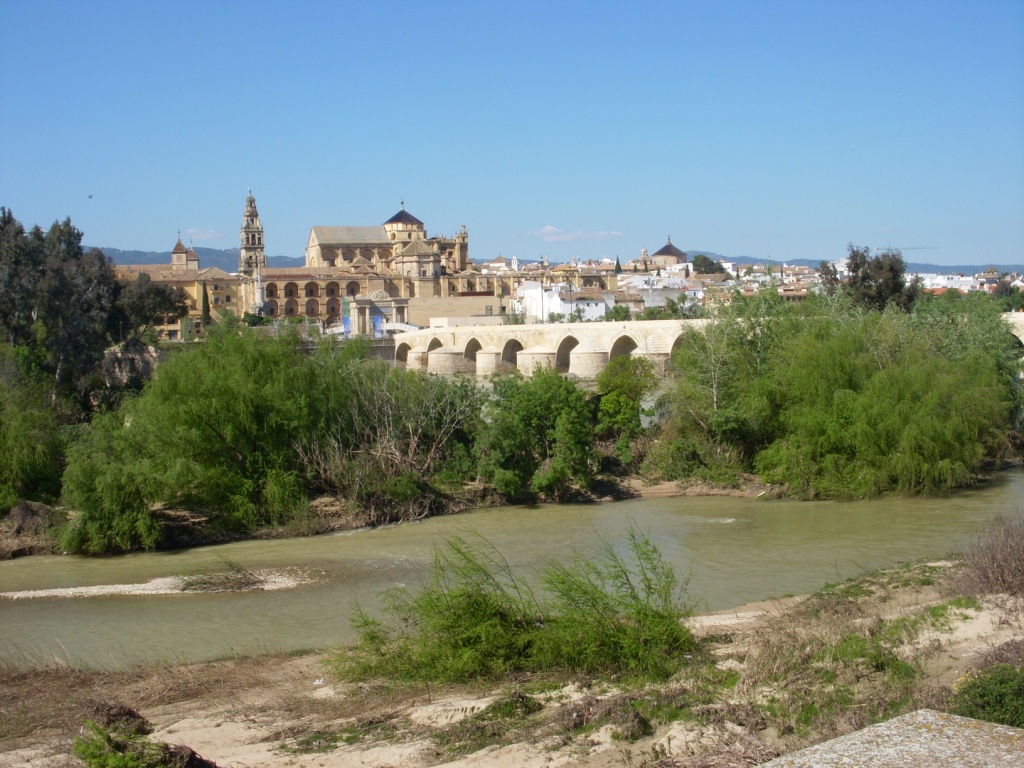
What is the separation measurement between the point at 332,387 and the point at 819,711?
12.4 metres

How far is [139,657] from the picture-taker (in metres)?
9.86

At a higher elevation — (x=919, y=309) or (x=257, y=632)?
(x=919, y=309)

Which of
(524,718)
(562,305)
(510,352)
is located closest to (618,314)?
(562,305)

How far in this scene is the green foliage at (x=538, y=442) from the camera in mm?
18000

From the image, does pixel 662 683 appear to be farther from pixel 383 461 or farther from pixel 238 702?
pixel 383 461

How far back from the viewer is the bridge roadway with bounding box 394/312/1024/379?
103 feet

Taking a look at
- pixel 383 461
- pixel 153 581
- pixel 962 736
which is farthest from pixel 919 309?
pixel 962 736

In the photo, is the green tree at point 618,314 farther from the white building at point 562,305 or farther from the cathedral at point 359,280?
the cathedral at point 359,280

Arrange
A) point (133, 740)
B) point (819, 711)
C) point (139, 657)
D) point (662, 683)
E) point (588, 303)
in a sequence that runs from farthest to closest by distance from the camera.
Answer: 1. point (588, 303)
2. point (139, 657)
3. point (662, 683)
4. point (819, 711)
5. point (133, 740)

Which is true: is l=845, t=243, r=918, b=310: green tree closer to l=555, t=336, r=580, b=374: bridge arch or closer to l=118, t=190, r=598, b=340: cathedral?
l=555, t=336, r=580, b=374: bridge arch

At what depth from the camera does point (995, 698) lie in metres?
5.82

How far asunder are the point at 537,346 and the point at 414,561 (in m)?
24.5

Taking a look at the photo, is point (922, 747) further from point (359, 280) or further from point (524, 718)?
point (359, 280)

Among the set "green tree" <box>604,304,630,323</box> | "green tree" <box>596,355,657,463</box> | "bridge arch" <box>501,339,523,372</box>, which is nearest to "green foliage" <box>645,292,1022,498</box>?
"green tree" <box>596,355,657,463</box>
